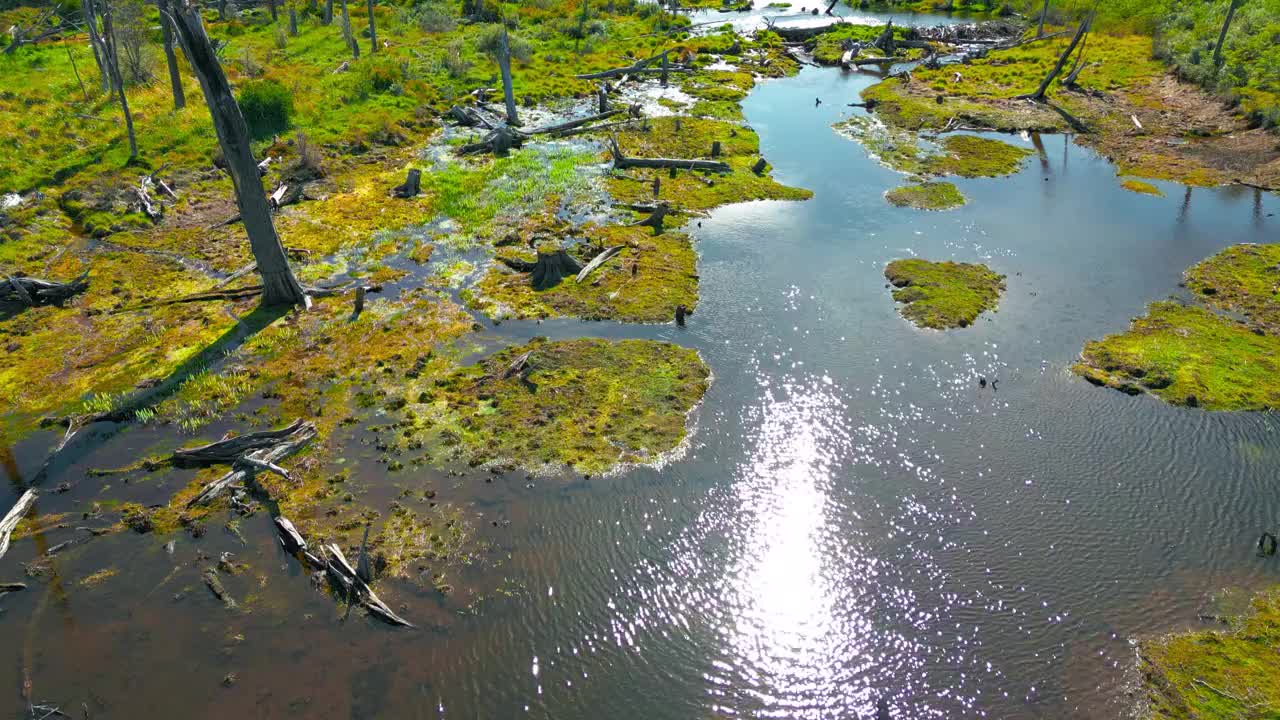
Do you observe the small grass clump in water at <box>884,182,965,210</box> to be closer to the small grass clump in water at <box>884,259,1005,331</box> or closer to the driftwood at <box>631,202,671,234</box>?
the small grass clump in water at <box>884,259,1005,331</box>

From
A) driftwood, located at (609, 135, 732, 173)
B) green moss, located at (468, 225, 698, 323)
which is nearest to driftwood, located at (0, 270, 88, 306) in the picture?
Result: green moss, located at (468, 225, 698, 323)

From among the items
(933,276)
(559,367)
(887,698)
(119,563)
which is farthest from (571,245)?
(887,698)

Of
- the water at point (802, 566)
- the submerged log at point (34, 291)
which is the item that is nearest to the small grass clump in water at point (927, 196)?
the water at point (802, 566)

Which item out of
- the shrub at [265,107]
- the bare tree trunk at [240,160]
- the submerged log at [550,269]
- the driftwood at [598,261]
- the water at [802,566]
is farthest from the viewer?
the shrub at [265,107]

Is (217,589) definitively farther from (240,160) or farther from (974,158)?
(974,158)

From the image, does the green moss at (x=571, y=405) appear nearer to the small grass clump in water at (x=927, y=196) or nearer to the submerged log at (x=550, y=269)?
the submerged log at (x=550, y=269)

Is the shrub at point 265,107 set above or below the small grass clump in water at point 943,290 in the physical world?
above
